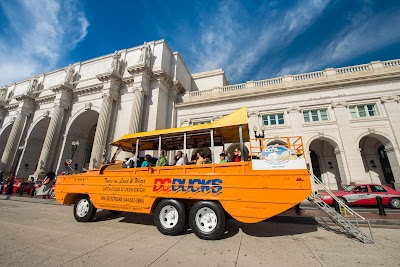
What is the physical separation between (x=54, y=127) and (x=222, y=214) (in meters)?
24.2

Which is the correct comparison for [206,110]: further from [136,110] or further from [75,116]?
[75,116]

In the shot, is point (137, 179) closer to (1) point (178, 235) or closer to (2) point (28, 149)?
(1) point (178, 235)

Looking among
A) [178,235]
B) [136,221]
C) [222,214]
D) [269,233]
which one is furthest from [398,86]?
[136,221]

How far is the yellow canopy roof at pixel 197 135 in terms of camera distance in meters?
5.14

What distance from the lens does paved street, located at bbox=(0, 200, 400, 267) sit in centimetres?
316

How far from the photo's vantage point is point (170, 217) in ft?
15.9

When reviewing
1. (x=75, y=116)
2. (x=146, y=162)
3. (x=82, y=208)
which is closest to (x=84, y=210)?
(x=82, y=208)

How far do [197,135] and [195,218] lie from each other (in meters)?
2.60

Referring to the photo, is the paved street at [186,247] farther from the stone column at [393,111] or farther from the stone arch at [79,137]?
the stone arch at [79,137]

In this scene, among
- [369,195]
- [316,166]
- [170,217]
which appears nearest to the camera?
[170,217]

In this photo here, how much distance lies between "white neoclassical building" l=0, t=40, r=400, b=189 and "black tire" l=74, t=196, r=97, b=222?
10.8m

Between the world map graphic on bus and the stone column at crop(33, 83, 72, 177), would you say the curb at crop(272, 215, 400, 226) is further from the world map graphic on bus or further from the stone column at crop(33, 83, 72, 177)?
the stone column at crop(33, 83, 72, 177)

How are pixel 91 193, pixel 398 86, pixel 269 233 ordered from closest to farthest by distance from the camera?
pixel 269 233 < pixel 91 193 < pixel 398 86

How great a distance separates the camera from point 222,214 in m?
4.31
